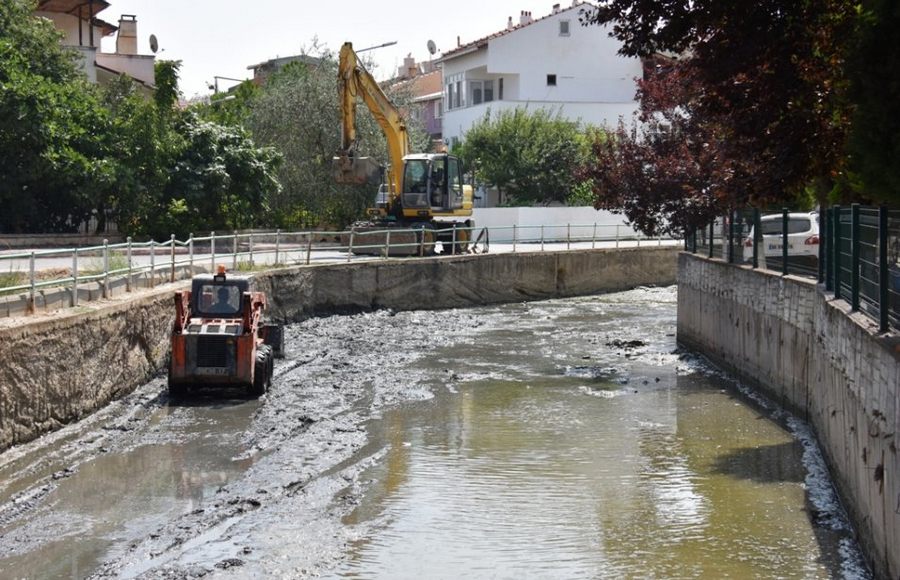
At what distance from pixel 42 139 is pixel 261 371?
19.8 meters

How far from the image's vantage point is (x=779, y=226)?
21.1 m

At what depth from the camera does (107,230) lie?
132ft

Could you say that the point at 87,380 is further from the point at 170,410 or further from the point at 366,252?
the point at 366,252

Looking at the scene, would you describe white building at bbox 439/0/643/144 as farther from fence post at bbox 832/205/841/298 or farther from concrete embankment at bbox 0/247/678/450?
fence post at bbox 832/205/841/298

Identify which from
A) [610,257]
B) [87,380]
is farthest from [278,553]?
[610,257]

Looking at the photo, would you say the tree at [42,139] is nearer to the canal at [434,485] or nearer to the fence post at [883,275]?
the canal at [434,485]

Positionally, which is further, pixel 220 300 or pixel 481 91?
pixel 481 91

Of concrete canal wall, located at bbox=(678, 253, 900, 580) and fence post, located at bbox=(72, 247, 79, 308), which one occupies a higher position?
fence post, located at bbox=(72, 247, 79, 308)

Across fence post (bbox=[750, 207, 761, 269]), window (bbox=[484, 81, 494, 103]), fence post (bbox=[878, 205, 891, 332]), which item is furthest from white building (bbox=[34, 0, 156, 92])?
fence post (bbox=[878, 205, 891, 332])

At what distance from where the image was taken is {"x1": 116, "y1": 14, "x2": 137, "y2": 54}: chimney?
2505 inches

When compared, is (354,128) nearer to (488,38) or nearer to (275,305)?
(275,305)

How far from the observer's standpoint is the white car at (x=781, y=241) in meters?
19.2

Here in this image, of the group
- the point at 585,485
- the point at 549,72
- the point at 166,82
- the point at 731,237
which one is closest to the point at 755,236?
the point at 731,237

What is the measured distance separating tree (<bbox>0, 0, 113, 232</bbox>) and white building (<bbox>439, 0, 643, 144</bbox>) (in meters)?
25.7
